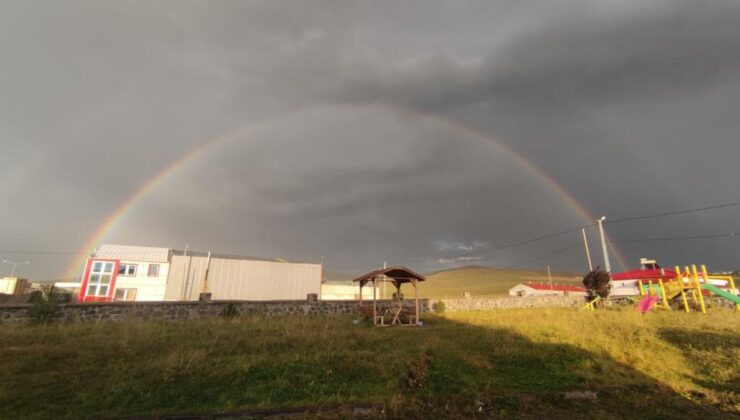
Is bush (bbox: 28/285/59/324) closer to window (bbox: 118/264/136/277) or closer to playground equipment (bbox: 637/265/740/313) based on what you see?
window (bbox: 118/264/136/277)

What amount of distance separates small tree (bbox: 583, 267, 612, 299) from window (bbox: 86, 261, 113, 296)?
153 ft

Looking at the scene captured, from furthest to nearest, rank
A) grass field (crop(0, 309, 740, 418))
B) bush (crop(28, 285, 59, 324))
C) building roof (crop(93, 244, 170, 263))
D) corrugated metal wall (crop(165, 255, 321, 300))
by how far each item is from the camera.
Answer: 1. building roof (crop(93, 244, 170, 263))
2. corrugated metal wall (crop(165, 255, 321, 300))
3. bush (crop(28, 285, 59, 324))
4. grass field (crop(0, 309, 740, 418))

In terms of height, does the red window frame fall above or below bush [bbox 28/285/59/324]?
above

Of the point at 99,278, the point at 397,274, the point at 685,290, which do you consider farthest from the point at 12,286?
the point at 685,290

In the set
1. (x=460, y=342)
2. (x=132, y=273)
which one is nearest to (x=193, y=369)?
(x=460, y=342)

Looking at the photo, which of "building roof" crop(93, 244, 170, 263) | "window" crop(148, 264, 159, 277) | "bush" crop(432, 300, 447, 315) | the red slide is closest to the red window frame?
"building roof" crop(93, 244, 170, 263)

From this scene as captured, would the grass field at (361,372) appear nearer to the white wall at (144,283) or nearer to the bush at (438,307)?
the bush at (438,307)

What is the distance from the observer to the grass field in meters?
7.80

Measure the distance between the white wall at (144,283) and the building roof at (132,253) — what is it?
784 mm

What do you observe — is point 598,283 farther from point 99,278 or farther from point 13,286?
point 13,286

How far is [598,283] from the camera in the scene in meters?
34.1

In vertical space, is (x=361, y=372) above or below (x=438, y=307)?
below

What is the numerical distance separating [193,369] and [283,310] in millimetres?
12683

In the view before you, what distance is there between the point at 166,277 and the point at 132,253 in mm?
4817
